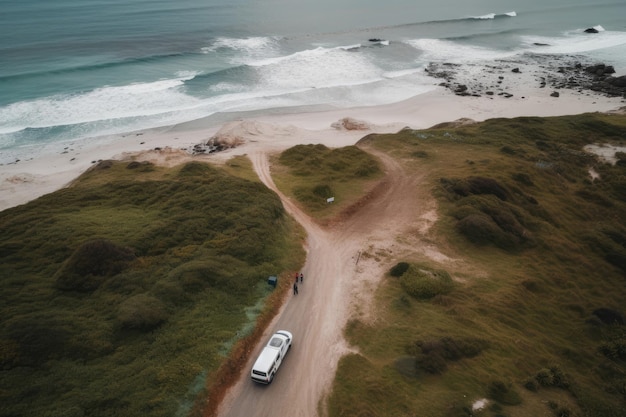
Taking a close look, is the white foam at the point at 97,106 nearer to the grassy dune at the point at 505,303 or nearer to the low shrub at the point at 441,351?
the grassy dune at the point at 505,303

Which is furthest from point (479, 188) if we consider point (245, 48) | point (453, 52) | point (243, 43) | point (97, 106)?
point (243, 43)

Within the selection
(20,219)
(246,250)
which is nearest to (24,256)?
(20,219)

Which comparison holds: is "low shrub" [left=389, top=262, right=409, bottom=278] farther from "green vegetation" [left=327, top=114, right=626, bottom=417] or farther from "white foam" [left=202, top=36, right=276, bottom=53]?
"white foam" [left=202, top=36, right=276, bottom=53]

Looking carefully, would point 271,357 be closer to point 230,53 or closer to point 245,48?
point 230,53

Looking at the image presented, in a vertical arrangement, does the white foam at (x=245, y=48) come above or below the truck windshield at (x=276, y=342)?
above

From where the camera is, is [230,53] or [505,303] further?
[230,53]

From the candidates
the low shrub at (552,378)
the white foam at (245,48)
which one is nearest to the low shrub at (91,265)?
the low shrub at (552,378)

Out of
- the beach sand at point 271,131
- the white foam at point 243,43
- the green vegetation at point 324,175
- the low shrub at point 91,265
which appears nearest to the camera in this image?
the low shrub at point 91,265
